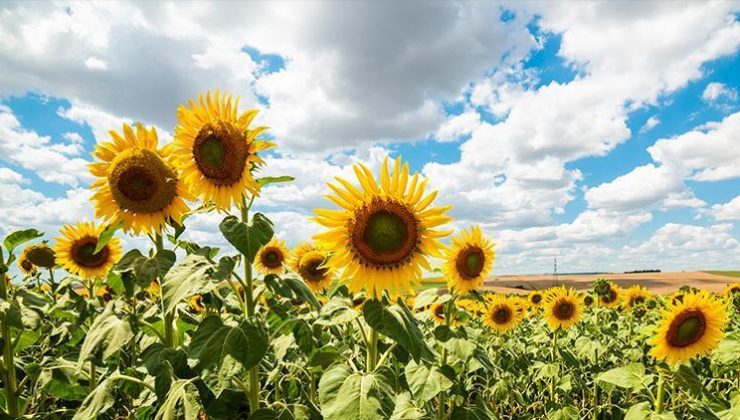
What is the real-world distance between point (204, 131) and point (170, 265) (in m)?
0.89

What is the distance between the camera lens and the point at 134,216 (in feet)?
11.6

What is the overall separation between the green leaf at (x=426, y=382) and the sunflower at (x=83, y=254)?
4.25 meters

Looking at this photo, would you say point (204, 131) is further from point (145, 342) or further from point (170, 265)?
point (145, 342)

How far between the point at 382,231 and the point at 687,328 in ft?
12.4

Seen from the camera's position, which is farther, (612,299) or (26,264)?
(612,299)

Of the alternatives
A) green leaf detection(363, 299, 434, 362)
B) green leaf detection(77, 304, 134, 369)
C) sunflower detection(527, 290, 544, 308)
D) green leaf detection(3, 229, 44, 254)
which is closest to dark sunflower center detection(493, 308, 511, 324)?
sunflower detection(527, 290, 544, 308)

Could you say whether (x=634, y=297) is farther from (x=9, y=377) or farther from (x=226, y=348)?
(x=9, y=377)

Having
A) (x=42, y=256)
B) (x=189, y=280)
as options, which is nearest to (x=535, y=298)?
(x=42, y=256)

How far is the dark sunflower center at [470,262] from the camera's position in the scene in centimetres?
511

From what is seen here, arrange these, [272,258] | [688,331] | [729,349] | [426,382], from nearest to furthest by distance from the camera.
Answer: [426,382]
[729,349]
[688,331]
[272,258]

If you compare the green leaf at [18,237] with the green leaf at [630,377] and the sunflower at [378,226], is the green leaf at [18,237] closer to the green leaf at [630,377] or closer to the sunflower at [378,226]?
the sunflower at [378,226]

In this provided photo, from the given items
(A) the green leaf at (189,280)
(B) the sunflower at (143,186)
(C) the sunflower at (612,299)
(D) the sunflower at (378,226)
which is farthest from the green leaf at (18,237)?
(C) the sunflower at (612,299)

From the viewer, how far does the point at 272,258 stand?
7.44 metres

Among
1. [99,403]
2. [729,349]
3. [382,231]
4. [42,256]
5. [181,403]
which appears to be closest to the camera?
Result: [181,403]
